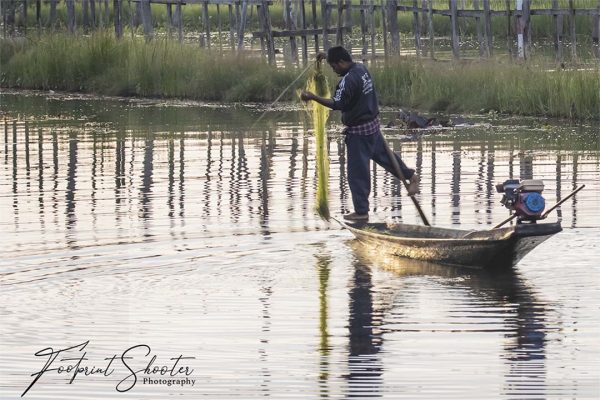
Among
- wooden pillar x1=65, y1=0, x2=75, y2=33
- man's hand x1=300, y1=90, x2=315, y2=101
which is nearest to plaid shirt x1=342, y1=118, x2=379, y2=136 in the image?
man's hand x1=300, y1=90, x2=315, y2=101

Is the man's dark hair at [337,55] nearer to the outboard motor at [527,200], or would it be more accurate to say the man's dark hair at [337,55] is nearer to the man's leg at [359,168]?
the man's leg at [359,168]

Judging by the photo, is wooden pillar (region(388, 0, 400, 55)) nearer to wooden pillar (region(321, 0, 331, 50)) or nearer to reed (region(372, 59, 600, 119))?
wooden pillar (region(321, 0, 331, 50))

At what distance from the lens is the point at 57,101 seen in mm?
31562

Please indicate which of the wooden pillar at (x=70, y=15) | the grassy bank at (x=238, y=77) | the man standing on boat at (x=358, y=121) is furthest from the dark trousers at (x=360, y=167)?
the wooden pillar at (x=70, y=15)

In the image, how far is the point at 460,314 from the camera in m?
10.9

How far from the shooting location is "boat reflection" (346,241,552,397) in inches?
359

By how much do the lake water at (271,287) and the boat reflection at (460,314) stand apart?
0.9 inches

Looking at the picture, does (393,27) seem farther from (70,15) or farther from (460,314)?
(460,314)

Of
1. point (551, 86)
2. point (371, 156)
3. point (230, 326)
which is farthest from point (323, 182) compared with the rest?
point (551, 86)

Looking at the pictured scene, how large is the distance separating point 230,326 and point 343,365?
1313mm

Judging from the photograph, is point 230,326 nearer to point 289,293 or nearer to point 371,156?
point 289,293

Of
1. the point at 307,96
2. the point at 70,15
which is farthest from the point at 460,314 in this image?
the point at 70,15

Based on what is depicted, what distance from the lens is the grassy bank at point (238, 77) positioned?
1012 inches

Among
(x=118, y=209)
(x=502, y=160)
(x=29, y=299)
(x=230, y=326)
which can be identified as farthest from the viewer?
(x=502, y=160)
